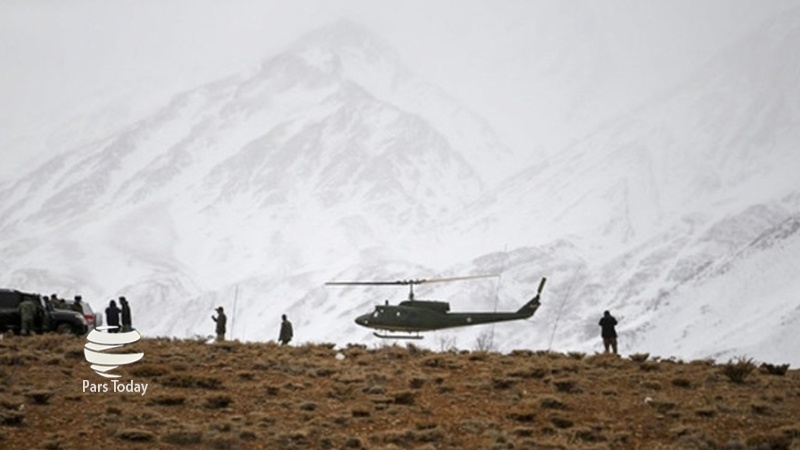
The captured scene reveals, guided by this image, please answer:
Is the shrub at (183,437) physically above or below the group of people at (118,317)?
below

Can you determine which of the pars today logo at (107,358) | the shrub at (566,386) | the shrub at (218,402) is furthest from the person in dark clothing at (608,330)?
the shrub at (218,402)

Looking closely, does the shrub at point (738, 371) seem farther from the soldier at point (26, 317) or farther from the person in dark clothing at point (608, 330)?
the soldier at point (26, 317)

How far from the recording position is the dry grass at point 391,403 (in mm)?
17125

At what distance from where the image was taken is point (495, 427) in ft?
59.3

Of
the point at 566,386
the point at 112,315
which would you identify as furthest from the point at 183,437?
the point at 112,315

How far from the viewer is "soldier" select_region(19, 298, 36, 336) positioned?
29906 millimetres

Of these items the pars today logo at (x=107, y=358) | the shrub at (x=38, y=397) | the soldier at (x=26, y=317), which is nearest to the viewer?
the shrub at (x=38, y=397)

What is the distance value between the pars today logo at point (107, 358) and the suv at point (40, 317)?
6084 millimetres

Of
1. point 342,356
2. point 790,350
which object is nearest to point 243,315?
point 790,350

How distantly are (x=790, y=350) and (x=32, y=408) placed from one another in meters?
72.9

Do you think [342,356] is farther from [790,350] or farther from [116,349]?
[790,350]

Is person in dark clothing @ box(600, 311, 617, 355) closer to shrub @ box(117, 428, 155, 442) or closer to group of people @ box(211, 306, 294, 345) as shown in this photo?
group of people @ box(211, 306, 294, 345)

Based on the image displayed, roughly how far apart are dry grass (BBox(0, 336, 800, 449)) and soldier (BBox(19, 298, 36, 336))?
3.98 m

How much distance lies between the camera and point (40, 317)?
31.4 m
